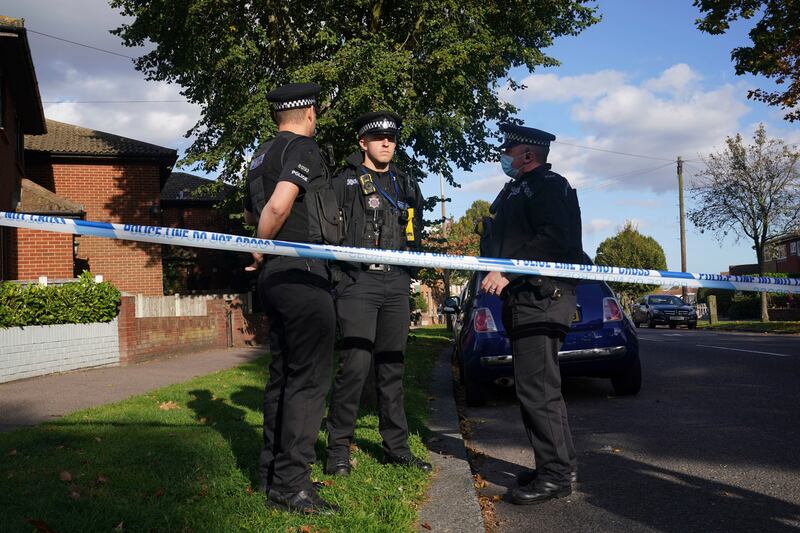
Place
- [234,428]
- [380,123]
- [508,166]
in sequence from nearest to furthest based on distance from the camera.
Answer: [508,166] → [380,123] → [234,428]

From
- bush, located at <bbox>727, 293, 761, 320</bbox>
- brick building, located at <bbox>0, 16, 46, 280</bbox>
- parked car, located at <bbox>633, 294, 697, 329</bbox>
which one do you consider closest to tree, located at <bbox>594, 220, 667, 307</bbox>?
bush, located at <bbox>727, 293, 761, 320</bbox>

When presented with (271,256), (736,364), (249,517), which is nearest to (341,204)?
(271,256)

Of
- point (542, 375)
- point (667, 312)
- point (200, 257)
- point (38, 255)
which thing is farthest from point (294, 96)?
point (667, 312)

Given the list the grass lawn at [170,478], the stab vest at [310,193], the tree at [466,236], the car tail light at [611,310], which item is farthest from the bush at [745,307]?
the stab vest at [310,193]

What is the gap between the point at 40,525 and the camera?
331cm

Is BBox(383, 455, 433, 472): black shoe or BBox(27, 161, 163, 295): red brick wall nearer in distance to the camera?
BBox(383, 455, 433, 472): black shoe

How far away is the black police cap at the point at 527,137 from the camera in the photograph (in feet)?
14.3

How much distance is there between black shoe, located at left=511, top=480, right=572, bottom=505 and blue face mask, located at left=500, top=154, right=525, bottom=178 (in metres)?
1.77

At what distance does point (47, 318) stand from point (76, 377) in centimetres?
119

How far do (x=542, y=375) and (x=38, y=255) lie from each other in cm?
1465

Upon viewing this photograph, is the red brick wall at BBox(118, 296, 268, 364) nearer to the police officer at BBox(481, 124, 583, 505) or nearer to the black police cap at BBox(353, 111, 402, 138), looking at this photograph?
the black police cap at BBox(353, 111, 402, 138)

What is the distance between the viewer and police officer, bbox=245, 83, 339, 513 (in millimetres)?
3584

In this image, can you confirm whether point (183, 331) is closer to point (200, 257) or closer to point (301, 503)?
point (200, 257)

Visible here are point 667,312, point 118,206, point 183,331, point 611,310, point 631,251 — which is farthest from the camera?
point 631,251
